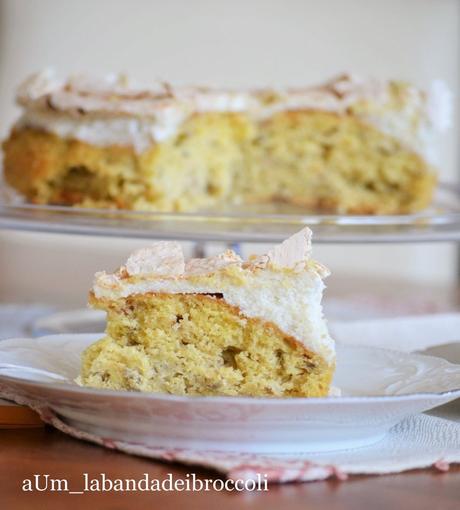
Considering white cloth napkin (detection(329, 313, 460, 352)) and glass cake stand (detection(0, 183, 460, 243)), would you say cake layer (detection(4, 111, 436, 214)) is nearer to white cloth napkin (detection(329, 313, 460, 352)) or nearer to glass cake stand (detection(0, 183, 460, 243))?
glass cake stand (detection(0, 183, 460, 243))

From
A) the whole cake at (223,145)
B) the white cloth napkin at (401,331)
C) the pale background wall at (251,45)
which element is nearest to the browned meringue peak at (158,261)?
the white cloth napkin at (401,331)

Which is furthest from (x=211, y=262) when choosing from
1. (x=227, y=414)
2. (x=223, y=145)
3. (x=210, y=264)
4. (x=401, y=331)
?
(x=223, y=145)

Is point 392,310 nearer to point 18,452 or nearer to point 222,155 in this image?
point 222,155

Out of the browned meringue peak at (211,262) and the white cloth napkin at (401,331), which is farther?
the white cloth napkin at (401,331)

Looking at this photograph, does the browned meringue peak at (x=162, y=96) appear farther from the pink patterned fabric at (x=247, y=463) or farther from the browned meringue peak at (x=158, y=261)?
the pink patterned fabric at (x=247, y=463)

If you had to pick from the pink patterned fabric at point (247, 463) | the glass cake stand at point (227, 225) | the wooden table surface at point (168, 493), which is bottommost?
the wooden table surface at point (168, 493)

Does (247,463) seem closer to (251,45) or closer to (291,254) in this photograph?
(291,254)

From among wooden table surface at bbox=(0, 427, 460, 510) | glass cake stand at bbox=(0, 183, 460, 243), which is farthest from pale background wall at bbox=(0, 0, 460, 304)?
wooden table surface at bbox=(0, 427, 460, 510)
